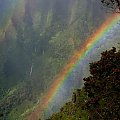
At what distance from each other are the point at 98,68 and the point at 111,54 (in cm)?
127

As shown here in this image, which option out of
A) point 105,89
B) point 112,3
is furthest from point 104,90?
point 112,3

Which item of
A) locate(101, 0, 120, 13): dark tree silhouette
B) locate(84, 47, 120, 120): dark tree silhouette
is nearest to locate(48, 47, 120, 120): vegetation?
locate(84, 47, 120, 120): dark tree silhouette

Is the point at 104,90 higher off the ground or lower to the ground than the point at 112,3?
lower

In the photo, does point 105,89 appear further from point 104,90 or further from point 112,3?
point 112,3

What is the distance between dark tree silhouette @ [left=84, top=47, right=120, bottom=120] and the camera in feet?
65.2

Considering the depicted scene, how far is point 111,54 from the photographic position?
21.7 metres

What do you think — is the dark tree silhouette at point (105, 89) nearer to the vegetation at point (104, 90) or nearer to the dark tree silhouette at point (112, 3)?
the vegetation at point (104, 90)

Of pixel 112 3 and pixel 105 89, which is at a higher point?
pixel 112 3

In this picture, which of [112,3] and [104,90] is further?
[112,3]

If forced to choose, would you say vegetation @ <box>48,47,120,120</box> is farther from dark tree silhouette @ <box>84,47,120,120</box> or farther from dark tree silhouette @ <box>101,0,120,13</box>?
dark tree silhouette @ <box>101,0,120,13</box>

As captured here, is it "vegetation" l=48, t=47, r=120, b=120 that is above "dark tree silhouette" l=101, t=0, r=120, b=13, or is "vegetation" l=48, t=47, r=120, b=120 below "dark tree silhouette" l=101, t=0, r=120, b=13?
below

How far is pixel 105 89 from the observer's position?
20750mm

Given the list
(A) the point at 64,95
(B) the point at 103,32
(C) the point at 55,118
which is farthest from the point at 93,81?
(A) the point at 64,95

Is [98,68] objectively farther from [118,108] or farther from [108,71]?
[118,108]
